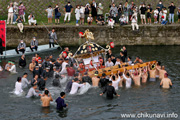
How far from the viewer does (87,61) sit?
25.1 metres

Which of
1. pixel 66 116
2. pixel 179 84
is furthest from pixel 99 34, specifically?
pixel 66 116

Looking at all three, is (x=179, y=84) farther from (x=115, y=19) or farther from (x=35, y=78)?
(x=115, y=19)

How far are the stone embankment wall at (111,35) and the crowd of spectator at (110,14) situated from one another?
26.9 inches

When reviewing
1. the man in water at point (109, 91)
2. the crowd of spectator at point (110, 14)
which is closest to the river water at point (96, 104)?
the man in water at point (109, 91)

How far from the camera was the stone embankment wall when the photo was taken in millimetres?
35531

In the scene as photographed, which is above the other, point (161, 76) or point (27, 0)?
point (27, 0)

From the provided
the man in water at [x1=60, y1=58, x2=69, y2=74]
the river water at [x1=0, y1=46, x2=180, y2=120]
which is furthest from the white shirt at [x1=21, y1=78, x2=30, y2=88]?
the man in water at [x1=60, y1=58, x2=69, y2=74]

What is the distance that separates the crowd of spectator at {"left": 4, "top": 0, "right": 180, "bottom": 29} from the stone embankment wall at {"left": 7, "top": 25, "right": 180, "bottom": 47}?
684 mm

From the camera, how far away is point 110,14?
35406 millimetres

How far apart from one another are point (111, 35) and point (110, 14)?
206 centimetres

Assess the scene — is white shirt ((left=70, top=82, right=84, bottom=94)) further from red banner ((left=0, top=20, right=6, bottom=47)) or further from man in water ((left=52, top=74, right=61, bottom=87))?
red banner ((left=0, top=20, right=6, bottom=47))

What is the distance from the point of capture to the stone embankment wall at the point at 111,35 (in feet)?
117

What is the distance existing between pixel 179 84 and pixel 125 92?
3.97 metres

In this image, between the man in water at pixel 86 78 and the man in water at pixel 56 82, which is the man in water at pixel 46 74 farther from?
the man in water at pixel 86 78
